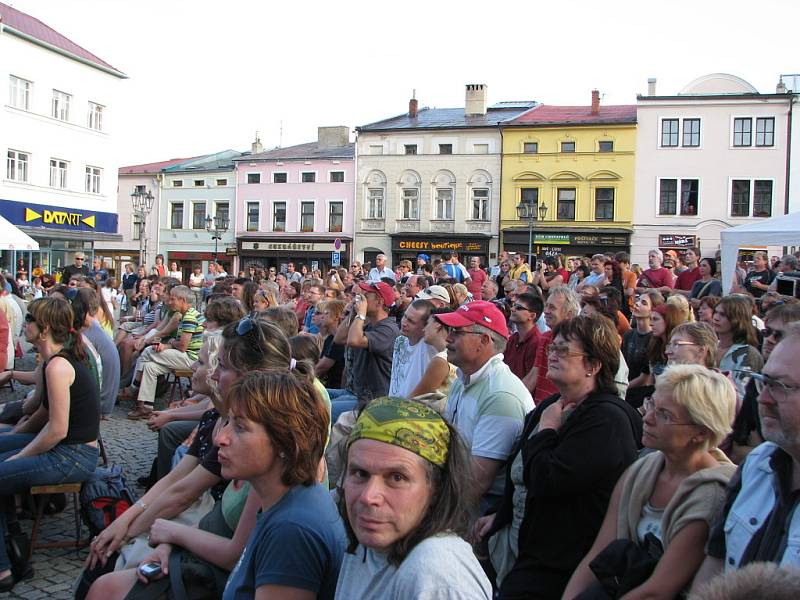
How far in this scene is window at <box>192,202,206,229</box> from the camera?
47000 mm

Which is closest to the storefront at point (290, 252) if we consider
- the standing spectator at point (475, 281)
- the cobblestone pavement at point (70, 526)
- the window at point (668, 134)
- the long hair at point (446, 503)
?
the window at point (668, 134)

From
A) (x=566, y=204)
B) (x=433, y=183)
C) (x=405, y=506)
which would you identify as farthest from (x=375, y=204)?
(x=405, y=506)

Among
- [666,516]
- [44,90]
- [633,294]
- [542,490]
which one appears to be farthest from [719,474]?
[44,90]

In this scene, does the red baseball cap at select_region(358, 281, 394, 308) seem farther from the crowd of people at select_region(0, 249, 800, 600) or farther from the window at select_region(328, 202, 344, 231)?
the window at select_region(328, 202, 344, 231)

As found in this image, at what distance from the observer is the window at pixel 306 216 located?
43.8 m

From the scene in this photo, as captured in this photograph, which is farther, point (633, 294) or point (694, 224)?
point (694, 224)

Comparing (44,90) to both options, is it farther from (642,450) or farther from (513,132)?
(642,450)

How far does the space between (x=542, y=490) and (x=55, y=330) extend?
3.93 meters

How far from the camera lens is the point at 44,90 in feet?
107

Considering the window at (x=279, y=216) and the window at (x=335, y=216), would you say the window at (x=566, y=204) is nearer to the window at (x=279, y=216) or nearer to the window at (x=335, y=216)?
the window at (x=335, y=216)

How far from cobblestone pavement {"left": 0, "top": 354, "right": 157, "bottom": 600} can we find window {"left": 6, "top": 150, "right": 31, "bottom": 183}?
27.1 meters

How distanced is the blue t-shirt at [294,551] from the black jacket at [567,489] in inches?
37.7

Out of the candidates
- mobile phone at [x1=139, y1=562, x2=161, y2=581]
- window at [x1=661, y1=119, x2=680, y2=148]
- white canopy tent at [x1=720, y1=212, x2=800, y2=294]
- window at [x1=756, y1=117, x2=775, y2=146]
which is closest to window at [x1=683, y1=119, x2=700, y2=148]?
window at [x1=661, y1=119, x2=680, y2=148]

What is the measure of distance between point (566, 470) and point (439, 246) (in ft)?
123
